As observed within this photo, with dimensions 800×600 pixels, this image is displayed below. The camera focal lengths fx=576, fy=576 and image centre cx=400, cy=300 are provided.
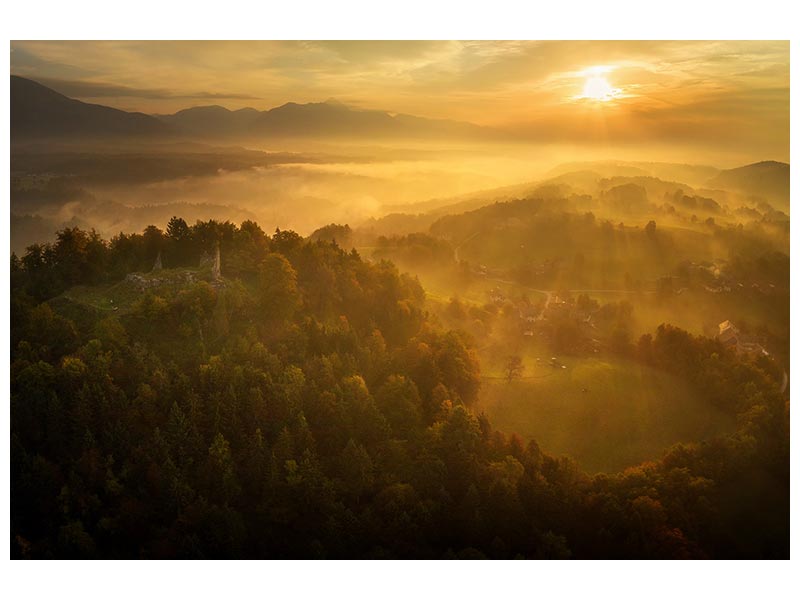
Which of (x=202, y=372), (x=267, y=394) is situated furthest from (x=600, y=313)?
(x=202, y=372)

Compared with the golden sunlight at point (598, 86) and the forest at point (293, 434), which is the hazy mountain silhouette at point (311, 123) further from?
the golden sunlight at point (598, 86)

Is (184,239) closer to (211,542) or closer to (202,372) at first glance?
(202,372)

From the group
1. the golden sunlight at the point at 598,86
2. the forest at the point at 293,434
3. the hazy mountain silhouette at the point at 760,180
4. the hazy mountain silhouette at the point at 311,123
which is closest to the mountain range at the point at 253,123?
the hazy mountain silhouette at the point at 311,123

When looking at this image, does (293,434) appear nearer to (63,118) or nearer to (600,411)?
(600,411)

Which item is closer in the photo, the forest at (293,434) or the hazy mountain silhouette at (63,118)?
the forest at (293,434)

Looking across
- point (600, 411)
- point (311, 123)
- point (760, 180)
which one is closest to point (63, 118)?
point (311, 123)
